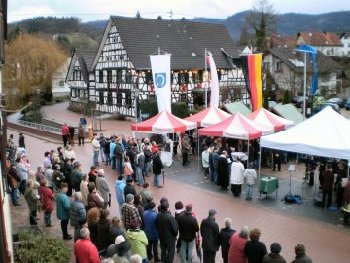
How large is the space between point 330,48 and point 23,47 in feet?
225

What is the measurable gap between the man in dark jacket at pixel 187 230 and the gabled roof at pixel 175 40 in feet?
86.9

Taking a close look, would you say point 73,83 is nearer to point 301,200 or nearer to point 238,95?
point 238,95

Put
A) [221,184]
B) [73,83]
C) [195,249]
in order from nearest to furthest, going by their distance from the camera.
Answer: [195,249] → [221,184] → [73,83]

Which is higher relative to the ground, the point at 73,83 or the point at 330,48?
the point at 330,48

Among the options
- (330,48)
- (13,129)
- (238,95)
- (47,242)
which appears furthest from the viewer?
(330,48)

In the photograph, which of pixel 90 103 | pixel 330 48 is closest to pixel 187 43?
pixel 90 103

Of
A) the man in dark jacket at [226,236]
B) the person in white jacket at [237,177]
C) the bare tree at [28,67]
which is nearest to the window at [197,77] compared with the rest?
the bare tree at [28,67]

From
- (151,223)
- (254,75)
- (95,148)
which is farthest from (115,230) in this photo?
(254,75)

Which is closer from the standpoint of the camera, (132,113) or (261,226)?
(261,226)

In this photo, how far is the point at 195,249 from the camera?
32.9ft

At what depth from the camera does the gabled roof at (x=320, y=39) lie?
87375mm

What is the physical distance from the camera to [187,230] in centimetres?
876

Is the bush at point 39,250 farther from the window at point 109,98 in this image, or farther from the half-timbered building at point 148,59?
the window at point 109,98

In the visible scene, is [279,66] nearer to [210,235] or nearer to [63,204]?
[63,204]
